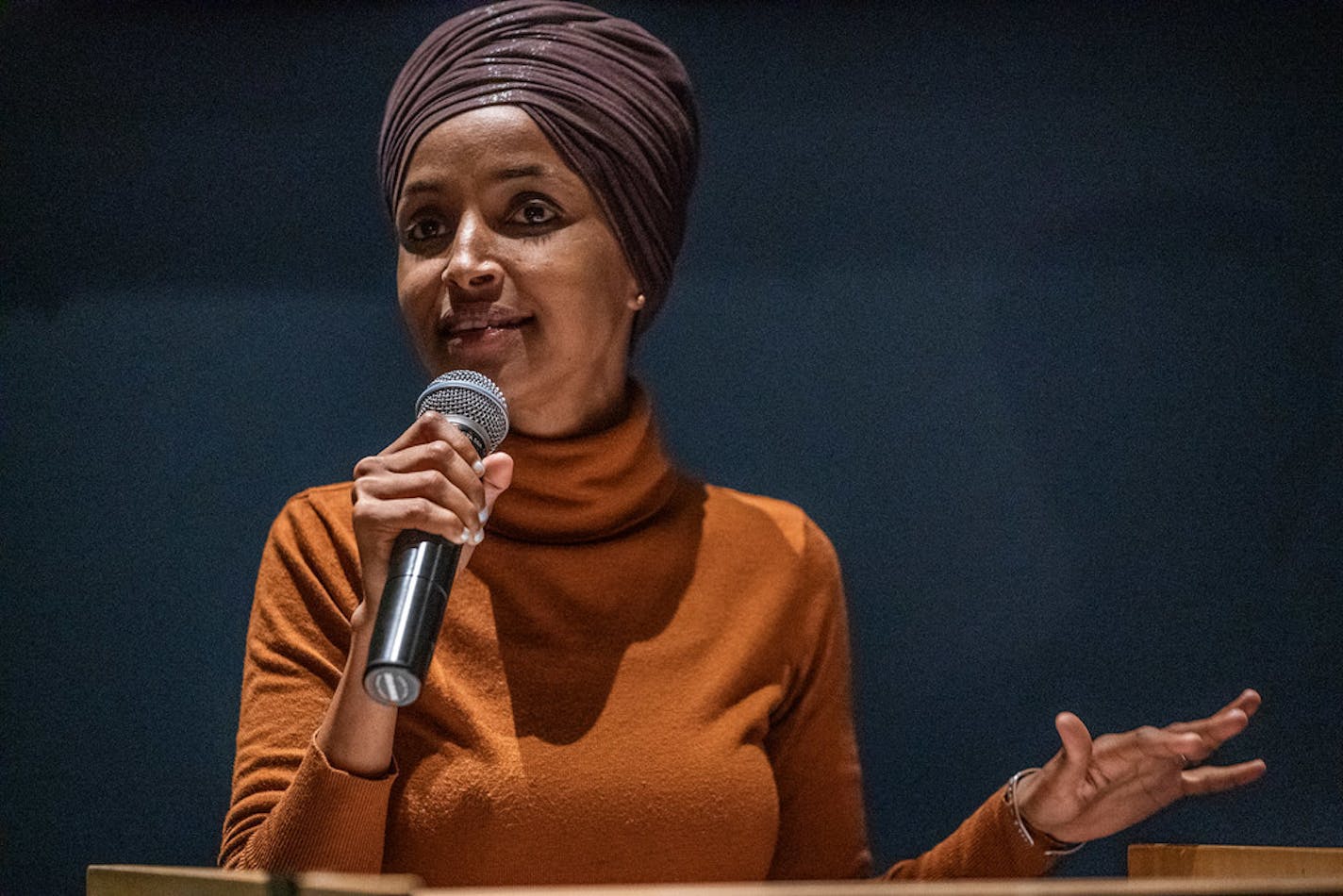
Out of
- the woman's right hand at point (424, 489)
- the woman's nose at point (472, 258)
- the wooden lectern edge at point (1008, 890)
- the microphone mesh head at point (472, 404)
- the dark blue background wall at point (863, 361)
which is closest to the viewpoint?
the wooden lectern edge at point (1008, 890)

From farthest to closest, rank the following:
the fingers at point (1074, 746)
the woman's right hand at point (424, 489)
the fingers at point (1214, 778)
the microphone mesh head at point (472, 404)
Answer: the fingers at point (1214, 778) < the fingers at point (1074, 746) < the microphone mesh head at point (472, 404) < the woman's right hand at point (424, 489)

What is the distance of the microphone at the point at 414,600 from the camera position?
117 cm

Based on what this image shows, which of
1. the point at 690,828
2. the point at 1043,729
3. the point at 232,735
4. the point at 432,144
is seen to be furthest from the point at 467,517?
the point at 1043,729

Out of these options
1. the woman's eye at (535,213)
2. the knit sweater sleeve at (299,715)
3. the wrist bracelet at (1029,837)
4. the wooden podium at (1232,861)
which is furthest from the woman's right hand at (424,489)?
the wooden podium at (1232,861)

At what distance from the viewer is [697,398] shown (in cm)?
210

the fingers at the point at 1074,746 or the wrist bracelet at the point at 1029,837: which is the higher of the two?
the fingers at the point at 1074,746

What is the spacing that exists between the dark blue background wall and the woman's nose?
0.28m

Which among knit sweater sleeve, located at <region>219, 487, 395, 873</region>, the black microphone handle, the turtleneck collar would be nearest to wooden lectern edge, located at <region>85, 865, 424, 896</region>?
the black microphone handle

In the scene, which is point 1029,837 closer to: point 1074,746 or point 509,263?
point 1074,746

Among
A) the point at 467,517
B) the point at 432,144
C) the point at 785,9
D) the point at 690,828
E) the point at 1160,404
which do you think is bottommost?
the point at 690,828

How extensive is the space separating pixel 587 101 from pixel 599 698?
82 centimetres

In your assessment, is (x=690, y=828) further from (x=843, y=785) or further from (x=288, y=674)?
(x=288, y=674)

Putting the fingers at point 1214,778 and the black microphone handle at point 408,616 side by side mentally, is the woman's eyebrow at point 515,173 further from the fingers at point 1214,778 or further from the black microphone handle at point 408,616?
the fingers at point 1214,778

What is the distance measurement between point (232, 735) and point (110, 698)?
19 cm
